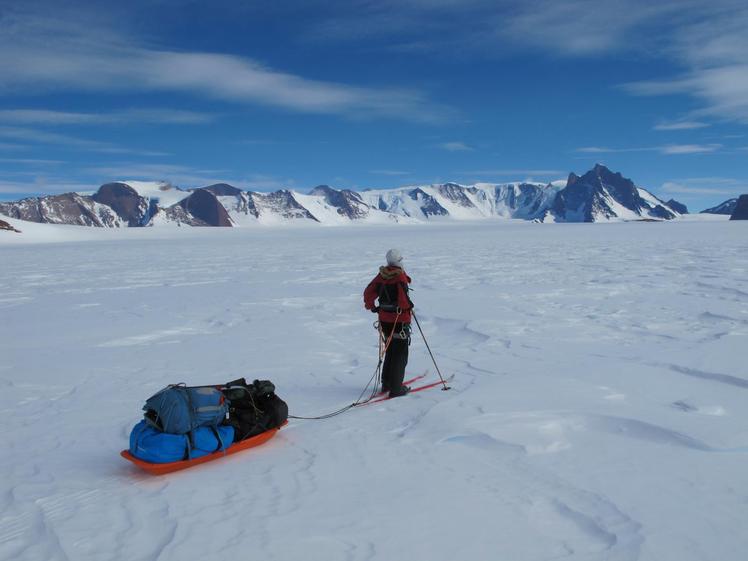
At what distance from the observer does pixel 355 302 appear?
13891mm

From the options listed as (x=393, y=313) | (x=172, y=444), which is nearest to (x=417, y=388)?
(x=393, y=313)

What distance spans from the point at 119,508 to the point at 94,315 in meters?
9.75

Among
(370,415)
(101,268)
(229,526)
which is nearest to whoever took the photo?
(229,526)

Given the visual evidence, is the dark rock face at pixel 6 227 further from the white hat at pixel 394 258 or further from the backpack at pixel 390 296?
the white hat at pixel 394 258

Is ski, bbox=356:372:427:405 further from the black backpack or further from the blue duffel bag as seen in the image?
the blue duffel bag

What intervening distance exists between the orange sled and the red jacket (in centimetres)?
198

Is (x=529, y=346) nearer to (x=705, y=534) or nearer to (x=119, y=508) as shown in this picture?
(x=705, y=534)

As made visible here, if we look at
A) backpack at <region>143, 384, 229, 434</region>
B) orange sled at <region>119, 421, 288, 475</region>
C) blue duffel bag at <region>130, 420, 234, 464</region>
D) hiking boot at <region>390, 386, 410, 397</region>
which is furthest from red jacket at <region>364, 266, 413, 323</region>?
blue duffel bag at <region>130, 420, 234, 464</region>

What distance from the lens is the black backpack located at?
17.1 feet

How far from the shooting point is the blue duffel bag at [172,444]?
4598 mm

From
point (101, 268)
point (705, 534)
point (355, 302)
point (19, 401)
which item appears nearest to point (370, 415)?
point (705, 534)

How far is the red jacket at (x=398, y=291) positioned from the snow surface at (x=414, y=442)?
96 cm

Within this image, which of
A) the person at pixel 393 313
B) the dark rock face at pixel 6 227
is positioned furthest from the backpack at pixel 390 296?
the dark rock face at pixel 6 227

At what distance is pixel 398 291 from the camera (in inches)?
266
